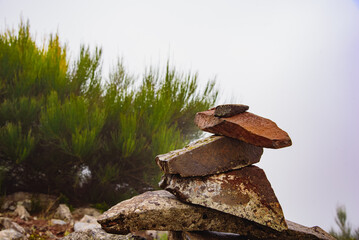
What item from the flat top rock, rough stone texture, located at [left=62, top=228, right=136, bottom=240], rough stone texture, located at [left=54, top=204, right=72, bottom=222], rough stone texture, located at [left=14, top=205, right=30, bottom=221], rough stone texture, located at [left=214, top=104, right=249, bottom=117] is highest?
rough stone texture, located at [left=214, top=104, right=249, bottom=117]

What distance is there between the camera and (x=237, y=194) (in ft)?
7.48

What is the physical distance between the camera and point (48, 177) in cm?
559

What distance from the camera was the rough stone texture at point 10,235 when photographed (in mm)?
3347

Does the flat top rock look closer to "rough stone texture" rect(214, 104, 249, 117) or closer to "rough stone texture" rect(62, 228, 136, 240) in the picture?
"rough stone texture" rect(62, 228, 136, 240)

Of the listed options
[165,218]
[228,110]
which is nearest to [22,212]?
[165,218]

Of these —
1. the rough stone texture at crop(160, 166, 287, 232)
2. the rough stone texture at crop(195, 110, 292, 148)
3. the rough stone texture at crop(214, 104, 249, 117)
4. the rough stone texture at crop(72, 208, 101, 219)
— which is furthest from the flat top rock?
the rough stone texture at crop(72, 208, 101, 219)

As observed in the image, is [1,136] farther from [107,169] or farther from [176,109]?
[176,109]

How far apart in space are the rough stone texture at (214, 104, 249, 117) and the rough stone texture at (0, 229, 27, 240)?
2667mm

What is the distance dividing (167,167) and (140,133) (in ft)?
11.3

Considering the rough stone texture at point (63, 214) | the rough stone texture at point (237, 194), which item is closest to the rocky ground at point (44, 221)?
the rough stone texture at point (63, 214)

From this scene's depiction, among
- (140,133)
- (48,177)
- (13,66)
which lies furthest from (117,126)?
(13,66)

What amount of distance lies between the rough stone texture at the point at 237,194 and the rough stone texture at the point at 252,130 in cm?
31

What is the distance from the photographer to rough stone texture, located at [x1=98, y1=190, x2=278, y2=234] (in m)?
2.18

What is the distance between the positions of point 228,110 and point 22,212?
3.66 metres
